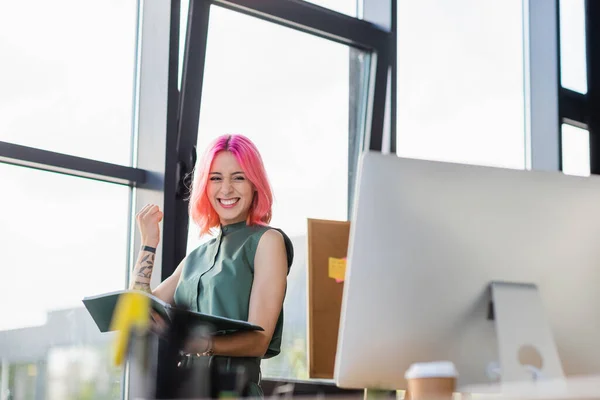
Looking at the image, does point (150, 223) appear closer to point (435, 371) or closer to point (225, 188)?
point (225, 188)

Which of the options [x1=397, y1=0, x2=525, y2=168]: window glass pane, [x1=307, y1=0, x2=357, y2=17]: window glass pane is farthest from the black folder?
[x1=397, y1=0, x2=525, y2=168]: window glass pane

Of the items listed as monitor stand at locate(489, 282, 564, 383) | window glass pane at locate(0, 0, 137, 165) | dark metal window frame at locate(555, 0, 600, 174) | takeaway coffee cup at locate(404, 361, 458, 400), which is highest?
dark metal window frame at locate(555, 0, 600, 174)

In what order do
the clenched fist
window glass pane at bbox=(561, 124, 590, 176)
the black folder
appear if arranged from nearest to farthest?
1. the black folder
2. the clenched fist
3. window glass pane at bbox=(561, 124, 590, 176)

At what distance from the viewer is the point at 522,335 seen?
5.49ft

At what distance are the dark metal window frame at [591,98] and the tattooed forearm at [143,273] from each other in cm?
299

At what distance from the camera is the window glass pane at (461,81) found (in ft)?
13.4

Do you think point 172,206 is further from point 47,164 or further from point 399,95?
point 399,95

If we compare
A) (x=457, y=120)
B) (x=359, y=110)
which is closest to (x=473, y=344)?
(x=359, y=110)

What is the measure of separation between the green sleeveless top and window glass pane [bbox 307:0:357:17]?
1.39 m

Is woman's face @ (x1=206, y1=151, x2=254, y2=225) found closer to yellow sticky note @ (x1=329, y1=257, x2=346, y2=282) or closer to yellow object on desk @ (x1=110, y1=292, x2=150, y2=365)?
yellow sticky note @ (x1=329, y1=257, x2=346, y2=282)

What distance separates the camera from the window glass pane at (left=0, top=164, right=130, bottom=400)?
273 cm

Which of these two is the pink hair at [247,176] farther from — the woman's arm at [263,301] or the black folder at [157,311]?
the black folder at [157,311]

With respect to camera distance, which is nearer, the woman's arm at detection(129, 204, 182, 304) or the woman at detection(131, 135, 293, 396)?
the woman at detection(131, 135, 293, 396)

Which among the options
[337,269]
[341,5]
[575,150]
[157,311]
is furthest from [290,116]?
[575,150]
